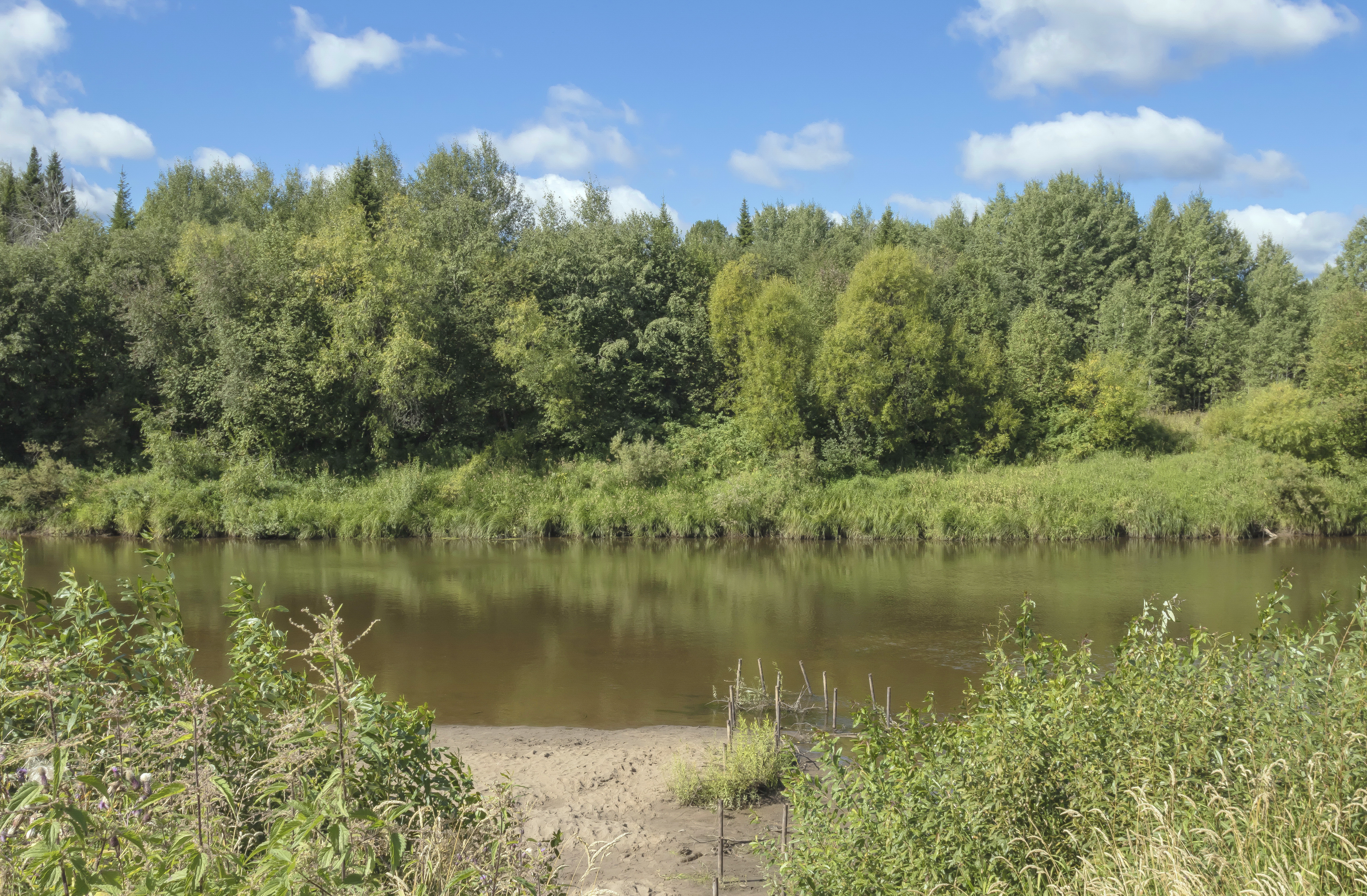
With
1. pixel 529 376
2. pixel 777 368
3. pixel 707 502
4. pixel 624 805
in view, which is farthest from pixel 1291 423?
pixel 624 805

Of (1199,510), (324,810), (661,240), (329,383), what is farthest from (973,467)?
(324,810)

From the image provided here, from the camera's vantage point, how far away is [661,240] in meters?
38.7

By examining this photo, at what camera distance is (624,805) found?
30.4 ft

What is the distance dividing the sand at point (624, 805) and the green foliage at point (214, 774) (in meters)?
1.73

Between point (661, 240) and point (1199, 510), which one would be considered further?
point (661, 240)

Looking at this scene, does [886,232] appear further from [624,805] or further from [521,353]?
[624,805]

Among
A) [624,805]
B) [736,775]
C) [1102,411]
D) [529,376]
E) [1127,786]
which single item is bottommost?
[624,805]

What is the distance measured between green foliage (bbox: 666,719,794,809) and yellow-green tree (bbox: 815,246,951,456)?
79.8 feet

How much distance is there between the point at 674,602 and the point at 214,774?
56.4ft

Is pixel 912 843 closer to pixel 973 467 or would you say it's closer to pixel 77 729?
pixel 77 729

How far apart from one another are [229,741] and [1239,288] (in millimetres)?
59142

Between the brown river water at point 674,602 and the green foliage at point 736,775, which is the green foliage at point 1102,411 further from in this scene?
the green foliage at point 736,775

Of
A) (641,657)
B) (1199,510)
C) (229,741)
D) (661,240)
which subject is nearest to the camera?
(229,741)

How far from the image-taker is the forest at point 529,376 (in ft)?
99.3
